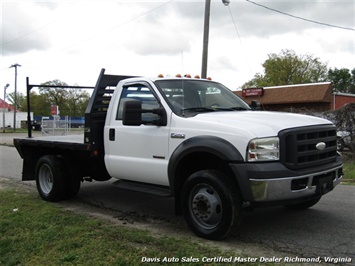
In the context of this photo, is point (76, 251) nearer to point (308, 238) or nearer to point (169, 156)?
point (169, 156)

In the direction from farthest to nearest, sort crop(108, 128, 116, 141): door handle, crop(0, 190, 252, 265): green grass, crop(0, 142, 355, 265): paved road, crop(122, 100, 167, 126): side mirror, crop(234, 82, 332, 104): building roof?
crop(234, 82, 332, 104): building roof → crop(108, 128, 116, 141): door handle → crop(122, 100, 167, 126): side mirror → crop(0, 142, 355, 265): paved road → crop(0, 190, 252, 265): green grass

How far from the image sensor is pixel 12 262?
431 cm

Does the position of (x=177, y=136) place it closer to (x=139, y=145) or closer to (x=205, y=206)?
(x=139, y=145)

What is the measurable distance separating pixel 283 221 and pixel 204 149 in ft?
5.80

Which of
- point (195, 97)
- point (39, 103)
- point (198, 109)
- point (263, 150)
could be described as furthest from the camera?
point (39, 103)

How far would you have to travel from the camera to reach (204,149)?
464 centimetres

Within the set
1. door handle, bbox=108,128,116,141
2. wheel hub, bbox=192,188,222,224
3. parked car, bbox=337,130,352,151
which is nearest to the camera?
wheel hub, bbox=192,188,222,224

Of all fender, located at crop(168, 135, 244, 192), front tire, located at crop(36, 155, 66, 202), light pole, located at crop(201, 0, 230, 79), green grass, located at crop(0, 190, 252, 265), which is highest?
light pole, located at crop(201, 0, 230, 79)

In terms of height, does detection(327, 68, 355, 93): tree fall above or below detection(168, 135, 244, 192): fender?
above

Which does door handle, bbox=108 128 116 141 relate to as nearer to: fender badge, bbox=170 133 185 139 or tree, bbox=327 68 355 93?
fender badge, bbox=170 133 185 139

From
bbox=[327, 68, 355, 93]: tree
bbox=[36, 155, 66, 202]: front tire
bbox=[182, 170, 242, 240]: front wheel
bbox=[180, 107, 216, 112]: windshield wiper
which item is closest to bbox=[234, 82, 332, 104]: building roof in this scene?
bbox=[36, 155, 66, 202]: front tire

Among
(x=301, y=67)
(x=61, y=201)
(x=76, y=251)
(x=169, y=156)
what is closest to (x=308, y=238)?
(x=169, y=156)

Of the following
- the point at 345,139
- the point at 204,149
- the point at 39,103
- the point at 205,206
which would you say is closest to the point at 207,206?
the point at 205,206

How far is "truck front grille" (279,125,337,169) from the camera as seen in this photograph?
440 cm
